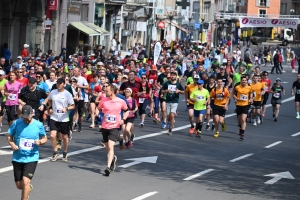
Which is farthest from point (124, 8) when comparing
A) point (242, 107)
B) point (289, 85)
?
point (242, 107)

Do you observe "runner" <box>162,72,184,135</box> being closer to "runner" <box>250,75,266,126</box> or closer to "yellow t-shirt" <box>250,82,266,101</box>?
"runner" <box>250,75,266,126</box>

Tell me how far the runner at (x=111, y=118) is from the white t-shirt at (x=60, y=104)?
29.6 inches

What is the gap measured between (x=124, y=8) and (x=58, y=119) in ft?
148

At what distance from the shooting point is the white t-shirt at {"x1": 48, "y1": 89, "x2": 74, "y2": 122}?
1758 centimetres

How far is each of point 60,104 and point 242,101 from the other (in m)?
8.04

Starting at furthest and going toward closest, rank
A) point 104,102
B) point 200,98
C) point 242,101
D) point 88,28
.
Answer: point 88,28 → point 242,101 → point 200,98 → point 104,102

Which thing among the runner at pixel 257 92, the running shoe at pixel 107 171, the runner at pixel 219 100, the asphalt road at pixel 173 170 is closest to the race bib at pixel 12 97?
the asphalt road at pixel 173 170

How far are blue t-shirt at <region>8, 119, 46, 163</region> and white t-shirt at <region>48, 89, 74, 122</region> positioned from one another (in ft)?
15.4

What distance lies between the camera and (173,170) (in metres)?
17.9

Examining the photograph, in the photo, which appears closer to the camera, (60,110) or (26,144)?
(26,144)

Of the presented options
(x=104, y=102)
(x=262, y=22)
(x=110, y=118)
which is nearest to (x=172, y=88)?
(x=104, y=102)

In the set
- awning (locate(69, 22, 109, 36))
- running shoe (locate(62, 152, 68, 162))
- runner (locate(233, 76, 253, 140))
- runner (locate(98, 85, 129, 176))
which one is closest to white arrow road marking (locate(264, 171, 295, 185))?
runner (locate(98, 85, 129, 176))

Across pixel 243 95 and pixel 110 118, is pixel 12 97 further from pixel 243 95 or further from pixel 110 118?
pixel 243 95

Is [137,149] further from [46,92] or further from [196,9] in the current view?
[196,9]
